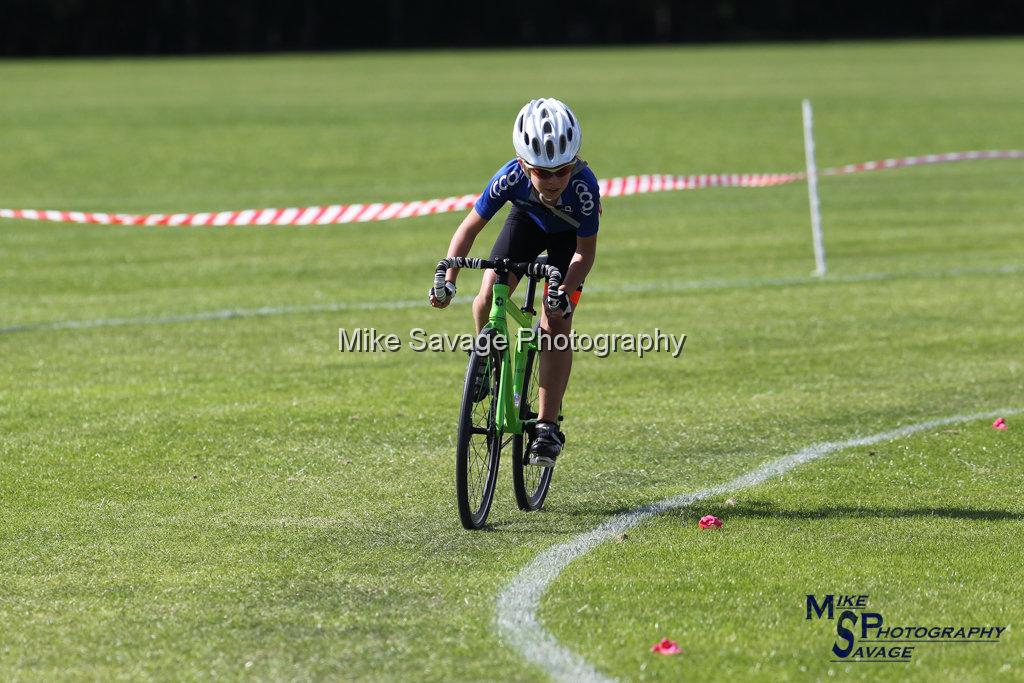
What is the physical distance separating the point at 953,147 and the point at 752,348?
18608 millimetres

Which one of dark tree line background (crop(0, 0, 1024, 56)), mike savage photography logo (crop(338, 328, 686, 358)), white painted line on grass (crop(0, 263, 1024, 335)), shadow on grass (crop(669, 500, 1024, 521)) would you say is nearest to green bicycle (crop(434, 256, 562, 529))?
shadow on grass (crop(669, 500, 1024, 521))

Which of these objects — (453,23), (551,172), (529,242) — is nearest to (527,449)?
(529,242)

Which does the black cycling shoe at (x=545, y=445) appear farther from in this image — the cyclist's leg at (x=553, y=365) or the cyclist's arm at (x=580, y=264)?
the cyclist's arm at (x=580, y=264)

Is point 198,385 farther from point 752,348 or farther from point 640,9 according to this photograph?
point 640,9

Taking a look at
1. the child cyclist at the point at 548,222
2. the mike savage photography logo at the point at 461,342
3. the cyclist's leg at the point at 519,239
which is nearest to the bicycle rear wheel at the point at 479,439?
the child cyclist at the point at 548,222

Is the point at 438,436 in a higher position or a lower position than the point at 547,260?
lower

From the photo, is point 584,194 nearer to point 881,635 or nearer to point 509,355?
point 509,355

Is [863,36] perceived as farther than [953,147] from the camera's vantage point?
Yes

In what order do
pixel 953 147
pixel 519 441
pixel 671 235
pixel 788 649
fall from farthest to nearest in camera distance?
pixel 953 147
pixel 671 235
pixel 519 441
pixel 788 649

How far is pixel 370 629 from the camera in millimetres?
5910

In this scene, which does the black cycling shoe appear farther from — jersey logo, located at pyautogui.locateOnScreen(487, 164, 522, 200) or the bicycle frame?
jersey logo, located at pyautogui.locateOnScreen(487, 164, 522, 200)

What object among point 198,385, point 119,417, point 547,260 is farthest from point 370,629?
point 198,385

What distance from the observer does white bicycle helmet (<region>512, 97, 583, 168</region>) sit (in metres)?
7.07

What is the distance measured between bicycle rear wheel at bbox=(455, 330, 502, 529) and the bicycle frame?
0.16 feet
